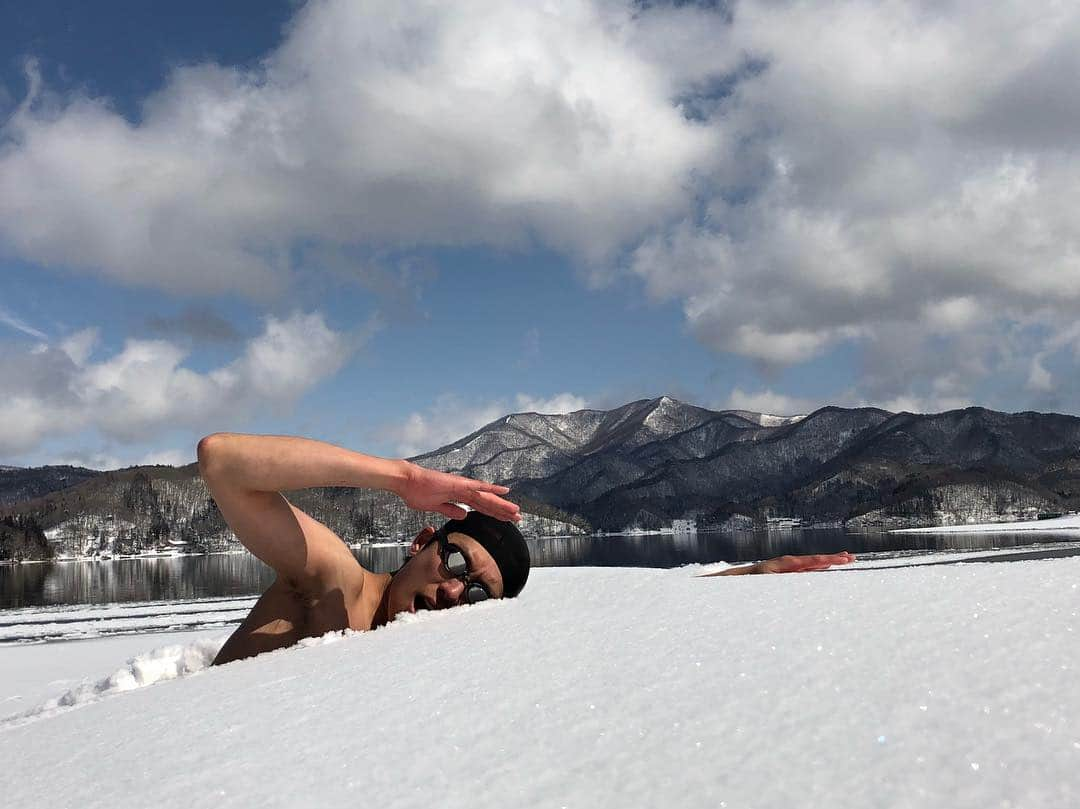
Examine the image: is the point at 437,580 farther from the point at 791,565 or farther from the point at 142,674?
the point at 791,565

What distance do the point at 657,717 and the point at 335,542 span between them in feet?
8.01

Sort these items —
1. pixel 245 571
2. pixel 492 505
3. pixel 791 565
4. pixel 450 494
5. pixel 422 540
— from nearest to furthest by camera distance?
pixel 450 494 → pixel 492 505 → pixel 422 540 → pixel 791 565 → pixel 245 571

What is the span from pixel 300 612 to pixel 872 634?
2.70m

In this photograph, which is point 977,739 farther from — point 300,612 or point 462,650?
point 300,612

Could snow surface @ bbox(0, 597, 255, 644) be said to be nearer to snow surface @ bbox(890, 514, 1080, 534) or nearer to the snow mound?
the snow mound

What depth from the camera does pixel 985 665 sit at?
1.45 metres

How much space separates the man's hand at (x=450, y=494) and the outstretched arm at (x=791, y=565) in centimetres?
176

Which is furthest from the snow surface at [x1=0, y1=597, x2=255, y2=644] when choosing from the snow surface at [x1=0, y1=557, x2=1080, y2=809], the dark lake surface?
the snow surface at [x1=0, y1=557, x2=1080, y2=809]

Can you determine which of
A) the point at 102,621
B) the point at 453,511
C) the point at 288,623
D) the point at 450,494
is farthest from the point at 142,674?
the point at 102,621

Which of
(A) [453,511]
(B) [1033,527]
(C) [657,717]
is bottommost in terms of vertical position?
(B) [1033,527]

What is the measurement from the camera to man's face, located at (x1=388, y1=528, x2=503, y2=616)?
3.62 metres

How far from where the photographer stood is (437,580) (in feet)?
11.9

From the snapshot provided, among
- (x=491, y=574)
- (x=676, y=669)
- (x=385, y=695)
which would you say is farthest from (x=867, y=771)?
(x=491, y=574)

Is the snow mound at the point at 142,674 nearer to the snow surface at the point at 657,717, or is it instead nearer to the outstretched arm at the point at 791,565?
the snow surface at the point at 657,717
